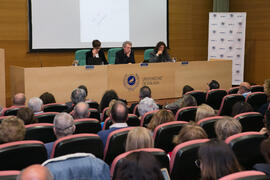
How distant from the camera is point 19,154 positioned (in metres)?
2.54

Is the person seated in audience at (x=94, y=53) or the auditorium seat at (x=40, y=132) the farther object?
the person seated in audience at (x=94, y=53)

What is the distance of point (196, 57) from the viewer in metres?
→ 11.2

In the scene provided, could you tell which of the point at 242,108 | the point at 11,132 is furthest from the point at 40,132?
the point at 242,108

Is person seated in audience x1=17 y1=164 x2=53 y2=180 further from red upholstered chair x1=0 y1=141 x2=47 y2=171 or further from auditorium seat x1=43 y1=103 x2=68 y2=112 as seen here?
auditorium seat x1=43 y1=103 x2=68 y2=112

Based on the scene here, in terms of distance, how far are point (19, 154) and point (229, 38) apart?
872 cm

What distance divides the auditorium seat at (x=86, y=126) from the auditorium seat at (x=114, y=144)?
2.05ft

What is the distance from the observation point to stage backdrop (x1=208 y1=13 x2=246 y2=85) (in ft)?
33.9

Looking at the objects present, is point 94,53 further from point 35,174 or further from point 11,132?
point 35,174

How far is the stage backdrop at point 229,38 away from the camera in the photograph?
10344 mm

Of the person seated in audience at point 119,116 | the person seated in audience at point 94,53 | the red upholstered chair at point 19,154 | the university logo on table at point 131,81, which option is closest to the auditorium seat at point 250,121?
the person seated in audience at point 119,116

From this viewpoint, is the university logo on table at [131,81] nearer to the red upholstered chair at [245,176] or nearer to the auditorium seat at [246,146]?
the auditorium seat at [246,146]

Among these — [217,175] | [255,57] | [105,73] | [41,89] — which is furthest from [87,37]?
[217,175]

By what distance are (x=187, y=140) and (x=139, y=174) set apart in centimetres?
117

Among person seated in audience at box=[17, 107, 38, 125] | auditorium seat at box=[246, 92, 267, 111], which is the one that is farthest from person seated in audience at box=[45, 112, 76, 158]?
auditorium seat at box=[246, 92, 267, 111]
